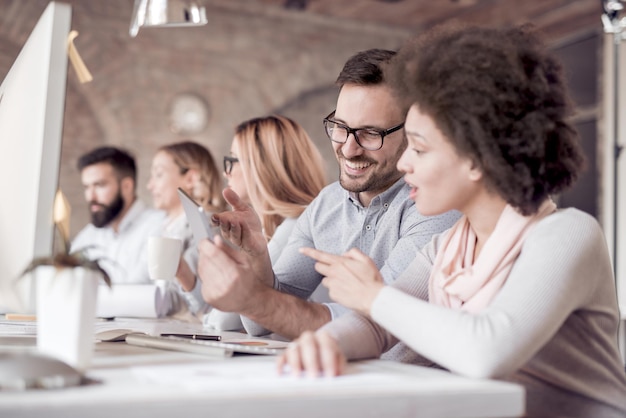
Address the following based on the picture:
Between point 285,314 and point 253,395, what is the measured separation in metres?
0.84

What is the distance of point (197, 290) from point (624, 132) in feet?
13.6

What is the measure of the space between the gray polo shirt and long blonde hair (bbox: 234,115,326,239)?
0.51 m

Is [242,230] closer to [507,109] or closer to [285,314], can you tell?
[285,314]

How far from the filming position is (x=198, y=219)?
1.48 meters

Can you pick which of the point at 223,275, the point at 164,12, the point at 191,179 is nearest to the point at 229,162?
the point at 164,12

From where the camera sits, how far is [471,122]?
4.20ft

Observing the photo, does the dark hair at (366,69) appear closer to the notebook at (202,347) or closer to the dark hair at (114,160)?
the notebook at (202,347)

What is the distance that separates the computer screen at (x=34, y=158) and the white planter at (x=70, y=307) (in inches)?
1.4

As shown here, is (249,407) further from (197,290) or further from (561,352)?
(197,290)

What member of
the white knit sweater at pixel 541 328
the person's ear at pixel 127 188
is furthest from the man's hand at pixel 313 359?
the person's ear at pixel 127 188

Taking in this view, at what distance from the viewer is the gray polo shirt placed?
1879 mm

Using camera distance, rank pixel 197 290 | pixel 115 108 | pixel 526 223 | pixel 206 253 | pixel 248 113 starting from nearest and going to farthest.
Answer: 1. pixel 526 223
2. pixel 206 253
3. pixel 197 290
4. pixel 115 108
5. pixel 248 113

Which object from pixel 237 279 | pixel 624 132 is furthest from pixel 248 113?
pixel 237 279

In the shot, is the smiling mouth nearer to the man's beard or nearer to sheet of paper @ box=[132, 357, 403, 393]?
sheet of paper @ box=[132, 357, 403, 393]
